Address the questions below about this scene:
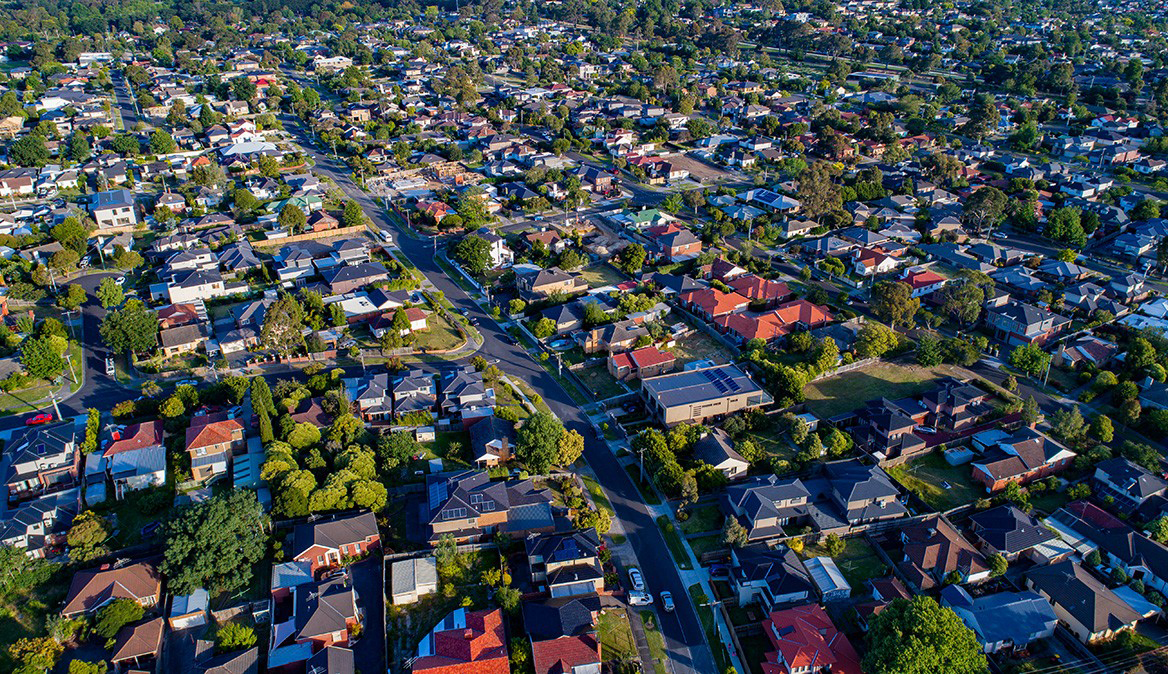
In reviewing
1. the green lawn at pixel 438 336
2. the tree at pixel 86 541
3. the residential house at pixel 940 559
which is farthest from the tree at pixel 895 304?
the tree at pixel 86 541

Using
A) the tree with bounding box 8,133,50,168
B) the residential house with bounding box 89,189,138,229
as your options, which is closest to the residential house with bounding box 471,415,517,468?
the residential house with bounding box 89,189,138,229

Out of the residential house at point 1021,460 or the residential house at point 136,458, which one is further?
the residential house at point 1021,460

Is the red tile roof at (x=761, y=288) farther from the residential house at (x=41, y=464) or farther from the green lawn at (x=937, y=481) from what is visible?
the residential house at (x=41, y=464)

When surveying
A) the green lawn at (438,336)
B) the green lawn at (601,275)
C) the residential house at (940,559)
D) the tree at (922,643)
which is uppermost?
the tree at (922,643)

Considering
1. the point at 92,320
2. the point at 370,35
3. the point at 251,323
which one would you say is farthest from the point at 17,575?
the point at 370,35

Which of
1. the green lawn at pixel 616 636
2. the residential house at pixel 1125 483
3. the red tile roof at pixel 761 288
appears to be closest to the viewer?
the green lawn at pixel 616 636

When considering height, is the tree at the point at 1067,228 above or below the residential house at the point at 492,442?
above

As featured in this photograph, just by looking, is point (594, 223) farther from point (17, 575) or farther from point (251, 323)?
point (17, 575)
